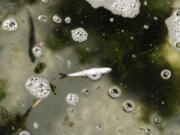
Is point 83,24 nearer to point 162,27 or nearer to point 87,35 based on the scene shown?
point 87,35

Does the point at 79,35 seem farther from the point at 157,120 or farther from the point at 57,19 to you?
the point at 157,120

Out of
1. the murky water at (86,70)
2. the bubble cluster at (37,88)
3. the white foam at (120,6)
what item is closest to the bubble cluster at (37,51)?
the murky water at (86,70)

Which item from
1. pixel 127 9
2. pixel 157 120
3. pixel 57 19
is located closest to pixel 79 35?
pixel 57 19

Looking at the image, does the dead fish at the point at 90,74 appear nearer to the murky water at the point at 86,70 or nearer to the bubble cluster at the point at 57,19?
the murky water at the point at 86,70

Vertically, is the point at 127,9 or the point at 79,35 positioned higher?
the point at 127,9

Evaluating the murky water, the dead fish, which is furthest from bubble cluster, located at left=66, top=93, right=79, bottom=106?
the dead fish

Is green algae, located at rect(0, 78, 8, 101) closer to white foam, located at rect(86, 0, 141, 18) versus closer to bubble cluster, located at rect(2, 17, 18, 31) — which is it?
bubble cluster, located at rect(2, 17, 18, 31)
